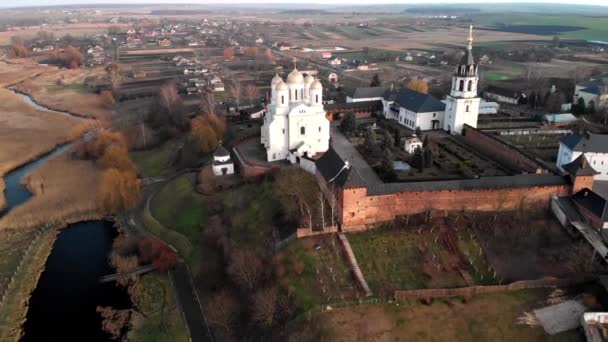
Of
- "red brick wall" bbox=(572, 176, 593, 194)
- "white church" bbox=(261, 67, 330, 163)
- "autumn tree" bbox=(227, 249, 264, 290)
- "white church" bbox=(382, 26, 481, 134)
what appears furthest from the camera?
"white church" bbox=(382, 26, 481, 134)

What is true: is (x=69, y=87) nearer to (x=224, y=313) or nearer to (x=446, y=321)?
(x=224, y=313)

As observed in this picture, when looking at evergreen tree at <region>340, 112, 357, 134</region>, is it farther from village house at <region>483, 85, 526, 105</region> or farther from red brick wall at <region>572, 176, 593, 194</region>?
village house at <region>483, 85, 526, 105</region>

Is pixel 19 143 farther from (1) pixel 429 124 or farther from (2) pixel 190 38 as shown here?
(2) pixel 190 38

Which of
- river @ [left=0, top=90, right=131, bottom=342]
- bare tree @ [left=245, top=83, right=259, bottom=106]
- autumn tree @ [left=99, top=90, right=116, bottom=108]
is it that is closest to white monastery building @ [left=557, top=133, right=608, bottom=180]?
river @ [left=0, top=90, right=131, bottom=342]

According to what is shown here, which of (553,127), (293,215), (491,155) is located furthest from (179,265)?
(553,127)

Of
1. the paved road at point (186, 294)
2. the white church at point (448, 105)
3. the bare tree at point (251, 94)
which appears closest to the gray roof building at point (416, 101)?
the white church at point (448, 105)

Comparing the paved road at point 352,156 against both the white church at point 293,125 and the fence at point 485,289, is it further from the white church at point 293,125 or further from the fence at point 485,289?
the fence at point 485,289
